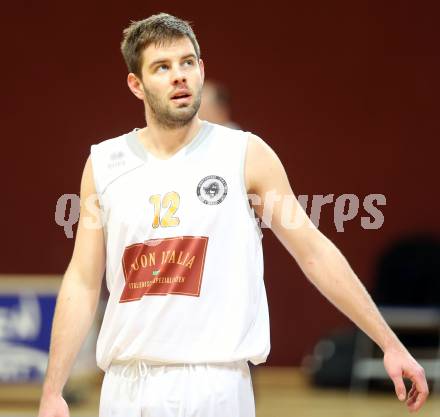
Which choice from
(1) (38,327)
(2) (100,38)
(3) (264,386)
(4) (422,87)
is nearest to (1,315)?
(1) (38,327)

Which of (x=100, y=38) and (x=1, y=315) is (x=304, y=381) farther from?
(x=100, y=38)

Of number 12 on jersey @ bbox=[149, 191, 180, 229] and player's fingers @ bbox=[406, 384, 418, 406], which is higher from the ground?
number 12 on jersey @ bbox=[149, 191, 180, 229]

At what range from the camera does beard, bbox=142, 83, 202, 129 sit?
3.13 meters

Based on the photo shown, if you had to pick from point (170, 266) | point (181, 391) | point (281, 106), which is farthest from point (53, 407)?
point (281, 106)

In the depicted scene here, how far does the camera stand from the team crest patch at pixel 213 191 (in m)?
A: 3.09

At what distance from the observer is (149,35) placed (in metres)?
3.14

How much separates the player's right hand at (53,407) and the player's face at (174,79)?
34.6 inches

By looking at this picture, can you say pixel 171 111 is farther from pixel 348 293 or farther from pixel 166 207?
pixel 348 293

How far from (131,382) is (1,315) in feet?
14.9

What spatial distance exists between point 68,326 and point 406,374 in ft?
3.26

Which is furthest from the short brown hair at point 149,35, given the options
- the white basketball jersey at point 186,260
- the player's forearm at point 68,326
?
the player's forearm at point 68,326

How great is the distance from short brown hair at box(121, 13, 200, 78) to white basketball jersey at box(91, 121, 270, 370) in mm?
298

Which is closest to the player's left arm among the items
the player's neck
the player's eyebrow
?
the player's neck

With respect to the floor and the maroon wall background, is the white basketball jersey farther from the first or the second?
the maroon wall background
